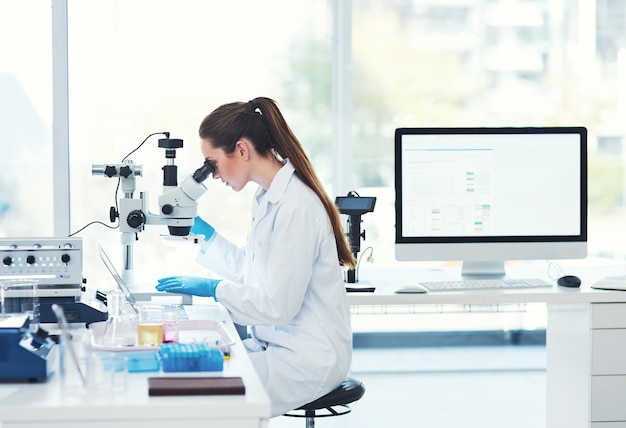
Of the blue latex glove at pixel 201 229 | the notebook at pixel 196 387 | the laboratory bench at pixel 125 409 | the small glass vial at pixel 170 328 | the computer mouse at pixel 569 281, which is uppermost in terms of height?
the blue latex glove at pixel 201 229

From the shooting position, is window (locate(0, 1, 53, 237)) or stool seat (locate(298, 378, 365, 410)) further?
window (locate(0, 1, 53, 237))

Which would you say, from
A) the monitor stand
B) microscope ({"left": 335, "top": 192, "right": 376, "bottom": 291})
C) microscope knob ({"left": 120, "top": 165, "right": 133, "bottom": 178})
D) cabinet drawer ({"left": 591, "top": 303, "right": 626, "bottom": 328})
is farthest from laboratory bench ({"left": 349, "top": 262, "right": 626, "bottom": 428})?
microscope knob ({"left": 120, "top": 165, "right": 133, "bottom": 178})

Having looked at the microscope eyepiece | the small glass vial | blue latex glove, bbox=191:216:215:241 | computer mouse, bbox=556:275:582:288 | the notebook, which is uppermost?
→ the microscope eyepiece

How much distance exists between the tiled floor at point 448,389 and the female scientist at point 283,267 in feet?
4.72

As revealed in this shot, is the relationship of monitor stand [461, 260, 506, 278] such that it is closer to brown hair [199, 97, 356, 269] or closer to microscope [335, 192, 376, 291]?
microscope [335, 192, 376, 291]

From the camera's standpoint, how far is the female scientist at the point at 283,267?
2277 millimetres

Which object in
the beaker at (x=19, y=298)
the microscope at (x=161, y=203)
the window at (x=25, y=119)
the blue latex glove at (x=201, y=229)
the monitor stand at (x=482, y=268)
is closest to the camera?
the beaker at (x=19, y=298)

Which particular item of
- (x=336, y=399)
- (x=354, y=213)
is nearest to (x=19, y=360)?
(x=336, y=399)

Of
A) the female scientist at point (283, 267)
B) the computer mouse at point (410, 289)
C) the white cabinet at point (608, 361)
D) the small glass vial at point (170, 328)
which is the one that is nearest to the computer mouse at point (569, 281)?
the white cabinet at point (608, 361)

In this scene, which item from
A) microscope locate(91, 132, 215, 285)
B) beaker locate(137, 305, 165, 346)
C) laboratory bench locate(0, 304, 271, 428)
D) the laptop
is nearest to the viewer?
laboratory bench locate(0, 304, 271, 428)

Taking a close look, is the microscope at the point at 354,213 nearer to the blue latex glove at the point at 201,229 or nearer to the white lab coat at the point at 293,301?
the blue latex glove at the point at 201,229

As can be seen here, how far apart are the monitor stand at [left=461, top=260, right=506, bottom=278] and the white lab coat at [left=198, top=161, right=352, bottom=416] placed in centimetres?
86

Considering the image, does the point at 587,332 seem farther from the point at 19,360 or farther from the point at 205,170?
A: the point at 19,360

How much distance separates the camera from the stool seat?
2346mm
